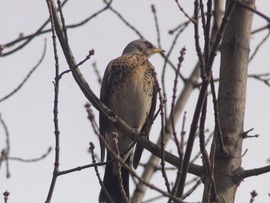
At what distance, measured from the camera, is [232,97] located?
10.0 feet

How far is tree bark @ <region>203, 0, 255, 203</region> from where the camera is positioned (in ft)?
9.68

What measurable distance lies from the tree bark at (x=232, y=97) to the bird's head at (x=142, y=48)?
2.92 metres

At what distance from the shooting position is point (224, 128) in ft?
9.95

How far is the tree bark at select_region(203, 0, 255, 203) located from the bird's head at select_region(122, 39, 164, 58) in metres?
Answer: 2.92

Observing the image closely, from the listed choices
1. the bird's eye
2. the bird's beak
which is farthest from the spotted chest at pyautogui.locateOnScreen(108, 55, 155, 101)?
the bird's eye

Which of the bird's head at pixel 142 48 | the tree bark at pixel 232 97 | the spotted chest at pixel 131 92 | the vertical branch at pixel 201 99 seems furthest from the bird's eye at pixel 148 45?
the vertical branch at pixel 201 99

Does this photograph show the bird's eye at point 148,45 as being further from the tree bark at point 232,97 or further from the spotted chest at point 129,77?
the tree bark at point 232,97

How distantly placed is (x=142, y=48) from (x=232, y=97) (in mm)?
3203

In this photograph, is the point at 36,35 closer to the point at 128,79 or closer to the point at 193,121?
the point at 128,79

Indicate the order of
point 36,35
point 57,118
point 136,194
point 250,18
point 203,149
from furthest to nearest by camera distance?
point 136,194, point 36,35, point 250,18, point 57,118, point 203,149

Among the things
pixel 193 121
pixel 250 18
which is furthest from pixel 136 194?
pixel 193 121

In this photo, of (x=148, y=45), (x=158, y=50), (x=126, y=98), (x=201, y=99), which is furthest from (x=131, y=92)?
(x=201, y=99)

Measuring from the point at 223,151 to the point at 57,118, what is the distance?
0.84 meters

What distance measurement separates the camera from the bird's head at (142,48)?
6122 mm
